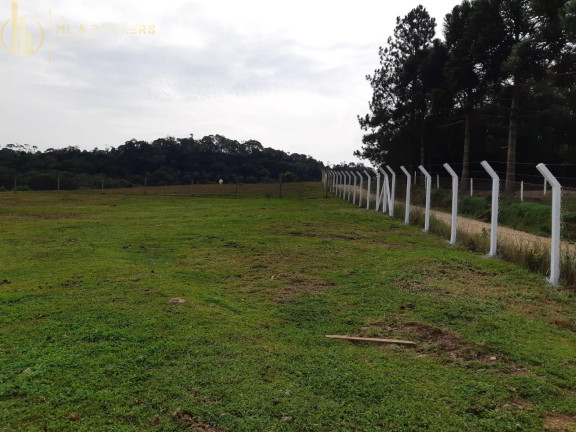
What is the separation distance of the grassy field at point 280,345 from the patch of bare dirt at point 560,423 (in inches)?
0.5

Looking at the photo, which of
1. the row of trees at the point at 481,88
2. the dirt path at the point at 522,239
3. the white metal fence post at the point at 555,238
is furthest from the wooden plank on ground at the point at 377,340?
the row of trees at the point at 481,88

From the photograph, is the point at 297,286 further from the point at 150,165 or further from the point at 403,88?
the point at 150,165

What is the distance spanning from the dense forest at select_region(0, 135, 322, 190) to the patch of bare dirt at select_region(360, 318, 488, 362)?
41.0 metres

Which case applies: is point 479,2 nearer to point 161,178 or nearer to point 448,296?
point 448,296

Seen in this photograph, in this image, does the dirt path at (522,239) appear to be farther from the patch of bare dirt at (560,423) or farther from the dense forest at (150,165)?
the dense forest at (150,165)

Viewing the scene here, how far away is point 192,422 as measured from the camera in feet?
8.77

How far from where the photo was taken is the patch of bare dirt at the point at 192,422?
2617 mm

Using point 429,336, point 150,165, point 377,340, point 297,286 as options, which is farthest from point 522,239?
point 150,165

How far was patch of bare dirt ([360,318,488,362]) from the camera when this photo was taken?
3.79m

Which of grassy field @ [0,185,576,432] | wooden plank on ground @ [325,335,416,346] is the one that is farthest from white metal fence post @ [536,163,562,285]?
wooden plank on ground @ [325,335,416,346]

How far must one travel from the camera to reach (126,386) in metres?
3.07

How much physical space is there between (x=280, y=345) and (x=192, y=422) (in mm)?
1292

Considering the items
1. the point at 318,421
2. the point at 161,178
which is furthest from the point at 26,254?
the point at 161,178

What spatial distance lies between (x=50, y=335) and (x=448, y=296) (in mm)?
3929
